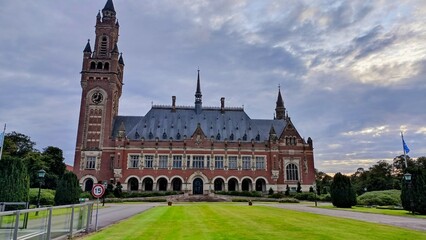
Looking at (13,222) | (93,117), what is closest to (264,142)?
(93,117)

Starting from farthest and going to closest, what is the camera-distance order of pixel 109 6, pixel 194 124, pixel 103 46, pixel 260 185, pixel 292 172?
pixel 109 6
pixel 194 124
pixel 103 46
pixel 260 185
pixel 292 172

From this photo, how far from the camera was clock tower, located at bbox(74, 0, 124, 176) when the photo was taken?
223 ft

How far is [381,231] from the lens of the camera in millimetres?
14906

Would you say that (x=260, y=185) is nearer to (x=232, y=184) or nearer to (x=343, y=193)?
(x=232, y=184)

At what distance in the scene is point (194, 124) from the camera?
7569cm

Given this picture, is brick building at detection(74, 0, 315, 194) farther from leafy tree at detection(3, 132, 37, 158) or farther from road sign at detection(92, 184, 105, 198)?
road sign at detection(92, 184, 105, 198)

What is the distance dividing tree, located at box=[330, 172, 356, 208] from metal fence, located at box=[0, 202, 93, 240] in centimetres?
3001

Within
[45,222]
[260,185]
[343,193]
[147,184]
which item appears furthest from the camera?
[260,185]

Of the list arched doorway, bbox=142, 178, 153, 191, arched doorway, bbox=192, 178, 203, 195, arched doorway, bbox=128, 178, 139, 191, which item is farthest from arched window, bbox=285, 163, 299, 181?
arched doorway, bbox=128, 178, 139, 191

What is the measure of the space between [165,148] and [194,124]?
9535 millimetres

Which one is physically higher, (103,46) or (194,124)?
(103,46)

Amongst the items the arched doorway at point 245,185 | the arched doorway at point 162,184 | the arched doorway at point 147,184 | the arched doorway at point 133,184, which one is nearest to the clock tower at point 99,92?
the arched doorway at point 133,184

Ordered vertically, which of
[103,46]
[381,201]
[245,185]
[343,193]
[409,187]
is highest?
[103,46]

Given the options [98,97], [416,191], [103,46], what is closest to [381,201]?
[416,191]
